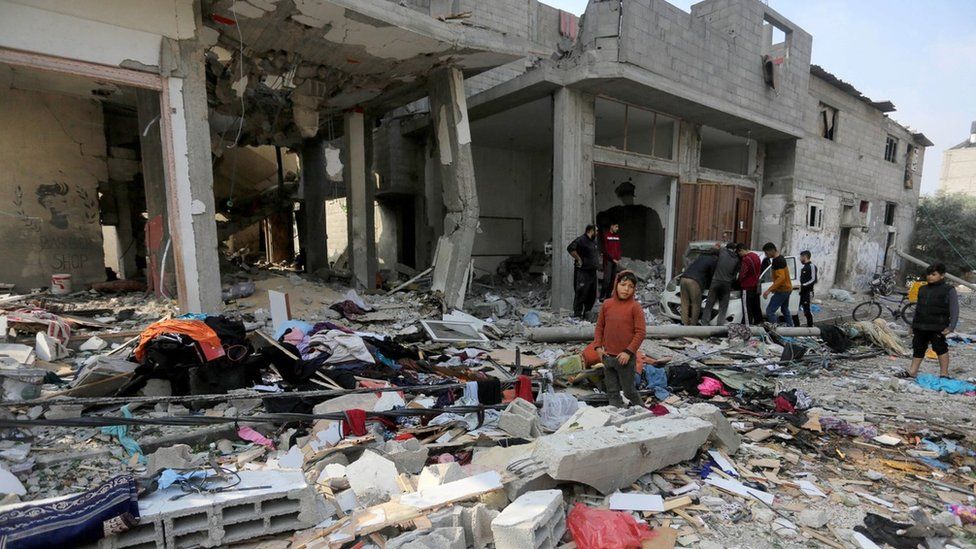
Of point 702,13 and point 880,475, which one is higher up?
point 702,13

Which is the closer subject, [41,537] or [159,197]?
[41,537]

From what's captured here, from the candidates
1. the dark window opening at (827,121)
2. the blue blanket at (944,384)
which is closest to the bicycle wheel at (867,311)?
the blue blanket at (944,384)

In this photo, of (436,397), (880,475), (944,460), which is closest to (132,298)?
(436,397)

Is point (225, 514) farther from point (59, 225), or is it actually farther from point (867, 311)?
point (867, 311)

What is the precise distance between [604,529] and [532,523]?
1.69ft

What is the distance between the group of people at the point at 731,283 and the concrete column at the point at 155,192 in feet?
28.5

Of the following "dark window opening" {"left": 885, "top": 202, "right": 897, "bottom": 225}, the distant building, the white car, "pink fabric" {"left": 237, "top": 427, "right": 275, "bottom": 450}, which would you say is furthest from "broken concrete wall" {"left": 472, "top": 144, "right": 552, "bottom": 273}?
the distant building

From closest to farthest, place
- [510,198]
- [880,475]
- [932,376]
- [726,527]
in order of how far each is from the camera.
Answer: [726,527]
[880,475]
[932,376]
[510,198]

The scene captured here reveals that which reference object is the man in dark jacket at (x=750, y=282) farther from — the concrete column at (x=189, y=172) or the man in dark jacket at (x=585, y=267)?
the concrete column at (x=189, y=172)

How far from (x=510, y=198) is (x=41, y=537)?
45.6ft

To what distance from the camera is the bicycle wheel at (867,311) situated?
10336 millimetres

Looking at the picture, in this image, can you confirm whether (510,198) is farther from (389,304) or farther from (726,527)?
(726,527)

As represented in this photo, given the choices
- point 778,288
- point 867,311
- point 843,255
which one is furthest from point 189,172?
point 843,255

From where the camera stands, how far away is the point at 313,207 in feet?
39.5
